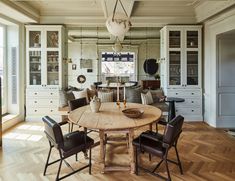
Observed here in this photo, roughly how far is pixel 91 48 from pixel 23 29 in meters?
3.75

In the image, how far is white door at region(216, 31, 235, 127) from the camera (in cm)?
545

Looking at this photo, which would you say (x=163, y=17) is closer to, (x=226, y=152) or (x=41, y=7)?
(x=41, y=7)

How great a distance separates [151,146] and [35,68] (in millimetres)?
4324

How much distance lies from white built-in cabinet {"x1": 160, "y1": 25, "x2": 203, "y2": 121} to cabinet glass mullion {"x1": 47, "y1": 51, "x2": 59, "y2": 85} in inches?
115

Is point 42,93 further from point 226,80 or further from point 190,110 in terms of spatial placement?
point 226,80

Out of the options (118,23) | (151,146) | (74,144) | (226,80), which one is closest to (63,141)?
(74,144)

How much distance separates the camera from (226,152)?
12.7 ft

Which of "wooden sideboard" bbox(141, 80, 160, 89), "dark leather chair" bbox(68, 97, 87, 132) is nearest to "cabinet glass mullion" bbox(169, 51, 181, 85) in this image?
"wooden sideboard" bbox(141, 80, 160, 89)

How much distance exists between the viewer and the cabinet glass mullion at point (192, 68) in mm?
6121

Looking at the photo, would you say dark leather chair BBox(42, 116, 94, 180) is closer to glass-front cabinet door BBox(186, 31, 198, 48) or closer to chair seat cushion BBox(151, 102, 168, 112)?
chair seat cushion BBox(151, 102, 168, 112)

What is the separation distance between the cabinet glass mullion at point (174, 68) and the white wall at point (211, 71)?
0.67 m

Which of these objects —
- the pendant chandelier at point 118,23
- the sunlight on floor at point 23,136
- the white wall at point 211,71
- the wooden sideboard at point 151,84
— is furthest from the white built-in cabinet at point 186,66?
the sunlight on floor at point 23,136

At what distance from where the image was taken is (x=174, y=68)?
621 centimetres

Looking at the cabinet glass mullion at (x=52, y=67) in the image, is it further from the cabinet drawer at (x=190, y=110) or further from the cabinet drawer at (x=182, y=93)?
the cabinet drawer at (x=190, y=110)
